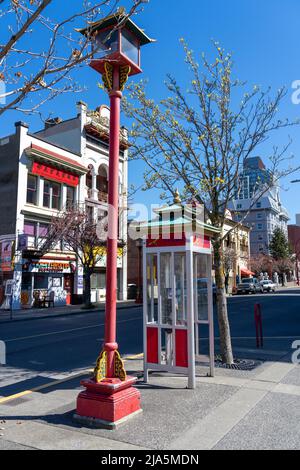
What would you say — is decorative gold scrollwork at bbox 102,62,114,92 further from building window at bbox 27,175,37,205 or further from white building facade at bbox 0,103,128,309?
building window at bbox 27,175,37,205

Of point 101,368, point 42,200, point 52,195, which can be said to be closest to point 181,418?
point 101,368

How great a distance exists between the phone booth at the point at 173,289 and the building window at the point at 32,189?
21.9m

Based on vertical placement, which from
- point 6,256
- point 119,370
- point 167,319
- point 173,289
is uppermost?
point 6,256

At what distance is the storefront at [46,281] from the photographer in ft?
86.8

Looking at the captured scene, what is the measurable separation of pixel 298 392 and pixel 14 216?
23.2m

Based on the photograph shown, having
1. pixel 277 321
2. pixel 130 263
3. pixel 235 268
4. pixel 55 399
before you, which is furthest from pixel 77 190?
pixel 235 268

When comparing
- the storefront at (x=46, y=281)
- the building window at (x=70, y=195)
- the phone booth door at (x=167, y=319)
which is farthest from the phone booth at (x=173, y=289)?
the building window at (x=70, y=195)

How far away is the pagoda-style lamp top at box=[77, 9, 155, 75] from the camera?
5215 millimetres

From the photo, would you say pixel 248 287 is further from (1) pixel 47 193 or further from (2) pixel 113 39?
(2) pixel 113 39

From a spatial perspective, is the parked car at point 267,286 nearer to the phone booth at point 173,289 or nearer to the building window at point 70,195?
the building window at point 70,195

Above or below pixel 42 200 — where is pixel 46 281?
below

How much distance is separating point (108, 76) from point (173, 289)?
134 inches

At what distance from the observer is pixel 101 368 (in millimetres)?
4875

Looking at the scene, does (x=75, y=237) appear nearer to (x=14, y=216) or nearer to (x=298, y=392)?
(x=14, y=216)
